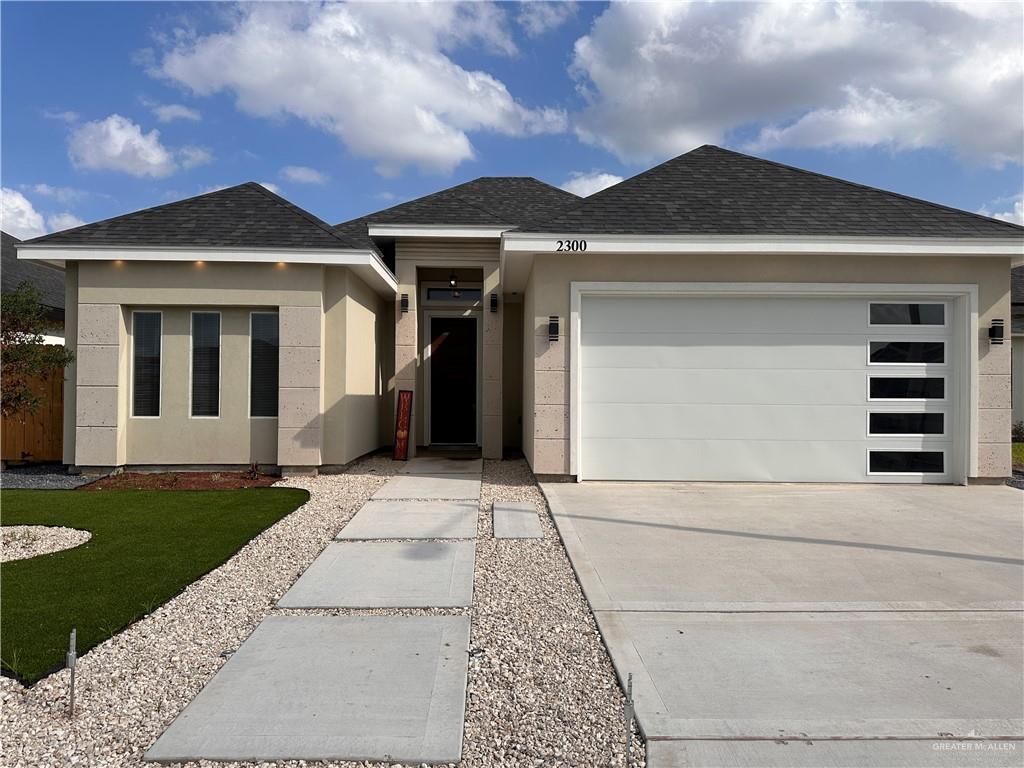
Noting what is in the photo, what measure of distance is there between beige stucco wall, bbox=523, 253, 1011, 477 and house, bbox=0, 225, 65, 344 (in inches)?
490

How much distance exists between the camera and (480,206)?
1276 cm

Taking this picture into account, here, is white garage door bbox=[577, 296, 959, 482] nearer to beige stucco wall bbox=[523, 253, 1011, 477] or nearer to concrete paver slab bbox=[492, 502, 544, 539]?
beige stucco wall bbox=[523, 253, 1011, 477]

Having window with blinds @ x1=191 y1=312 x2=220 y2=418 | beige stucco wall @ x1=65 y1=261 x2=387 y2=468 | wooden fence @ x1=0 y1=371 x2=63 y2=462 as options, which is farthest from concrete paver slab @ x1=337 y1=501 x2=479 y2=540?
wooden fence @ x1=0 y1=371 x2=63 y2=462

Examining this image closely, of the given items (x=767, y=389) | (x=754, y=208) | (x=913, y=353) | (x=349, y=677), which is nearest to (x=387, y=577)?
(x=349, y=677)

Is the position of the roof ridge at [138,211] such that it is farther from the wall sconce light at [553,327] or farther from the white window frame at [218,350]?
the wall sconce light at [553,327]

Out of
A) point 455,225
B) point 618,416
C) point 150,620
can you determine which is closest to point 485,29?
point 455,225

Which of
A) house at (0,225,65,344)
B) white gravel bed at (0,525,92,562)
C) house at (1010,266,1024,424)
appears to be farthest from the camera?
house at (1010,266,1024,424)

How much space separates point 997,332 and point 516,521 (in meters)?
7.36

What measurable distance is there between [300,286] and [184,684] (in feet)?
23.8

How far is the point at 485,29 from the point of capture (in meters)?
9.70

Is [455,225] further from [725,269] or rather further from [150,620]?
[150,620]

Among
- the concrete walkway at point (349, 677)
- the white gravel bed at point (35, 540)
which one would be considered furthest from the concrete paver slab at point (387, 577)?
the white gravel bed at point (35, 540)

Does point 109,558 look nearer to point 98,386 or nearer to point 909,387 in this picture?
point 98,386

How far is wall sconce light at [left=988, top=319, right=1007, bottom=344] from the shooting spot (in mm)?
8211
